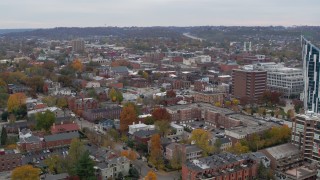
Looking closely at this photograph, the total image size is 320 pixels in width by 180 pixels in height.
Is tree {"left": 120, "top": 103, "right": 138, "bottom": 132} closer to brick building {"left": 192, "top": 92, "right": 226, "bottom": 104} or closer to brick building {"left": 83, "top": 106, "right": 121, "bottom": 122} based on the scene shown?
brick building {"left": 83, "top": 106, "right": 121, "bottom": 122}

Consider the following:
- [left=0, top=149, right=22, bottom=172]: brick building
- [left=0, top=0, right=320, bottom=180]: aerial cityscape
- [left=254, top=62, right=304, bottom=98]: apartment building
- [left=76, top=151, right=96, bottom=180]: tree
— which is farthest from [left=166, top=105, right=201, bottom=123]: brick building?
[left=254, top=62, right=304, bottom=98]: apartment building

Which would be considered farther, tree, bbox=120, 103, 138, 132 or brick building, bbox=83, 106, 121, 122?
brick building, bbox=83, 106, 121, 122

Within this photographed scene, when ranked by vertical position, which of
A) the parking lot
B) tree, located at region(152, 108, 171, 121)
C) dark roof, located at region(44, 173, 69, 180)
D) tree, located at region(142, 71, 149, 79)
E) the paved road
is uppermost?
tree, located at region(142, 71, 149, 79)

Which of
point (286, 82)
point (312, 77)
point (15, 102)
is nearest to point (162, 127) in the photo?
point (15, 102)

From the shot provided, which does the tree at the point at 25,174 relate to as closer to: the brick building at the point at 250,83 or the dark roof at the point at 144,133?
the dark roof at the point at 144,133

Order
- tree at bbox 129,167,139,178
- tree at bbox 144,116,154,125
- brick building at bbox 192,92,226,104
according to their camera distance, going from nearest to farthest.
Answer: tree at bbox 129,167,139,178 < tree at bbox 144,116,154,125 < brick building at bbox 192,92,226,104

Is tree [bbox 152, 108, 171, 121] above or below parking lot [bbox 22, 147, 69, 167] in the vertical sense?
above

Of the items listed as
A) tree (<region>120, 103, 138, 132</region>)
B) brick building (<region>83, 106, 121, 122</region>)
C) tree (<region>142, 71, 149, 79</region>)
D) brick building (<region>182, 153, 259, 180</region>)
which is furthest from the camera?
tree (<region>142, 71, 149, 79</region>)

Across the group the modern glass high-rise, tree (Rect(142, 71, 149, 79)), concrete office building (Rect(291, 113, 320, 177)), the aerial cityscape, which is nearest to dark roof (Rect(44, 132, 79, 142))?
the aerial cityscape
